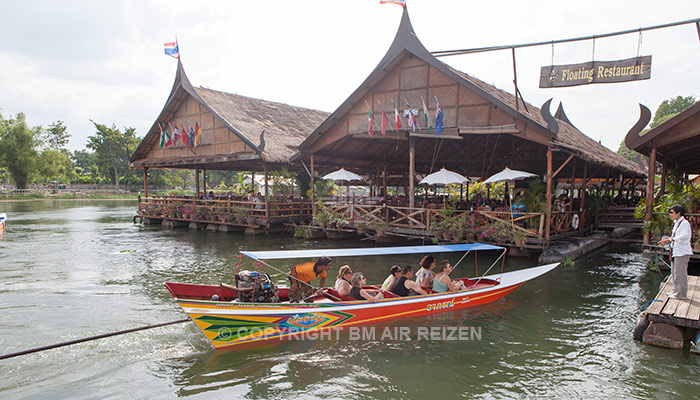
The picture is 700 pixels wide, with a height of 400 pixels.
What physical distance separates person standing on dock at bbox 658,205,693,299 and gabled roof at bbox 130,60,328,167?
47.6 feet

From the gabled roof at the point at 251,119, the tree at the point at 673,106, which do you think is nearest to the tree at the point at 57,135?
the gabled roof at the point at 251,119

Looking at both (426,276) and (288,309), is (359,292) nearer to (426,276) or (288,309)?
(288,309)

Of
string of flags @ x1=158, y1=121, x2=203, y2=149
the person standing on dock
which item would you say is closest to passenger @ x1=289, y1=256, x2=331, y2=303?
the person standing on dock

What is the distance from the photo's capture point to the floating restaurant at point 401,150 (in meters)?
13.0

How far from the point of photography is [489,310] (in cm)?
858

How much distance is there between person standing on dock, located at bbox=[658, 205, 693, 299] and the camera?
6812mm

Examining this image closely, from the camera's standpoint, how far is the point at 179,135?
22000 mm

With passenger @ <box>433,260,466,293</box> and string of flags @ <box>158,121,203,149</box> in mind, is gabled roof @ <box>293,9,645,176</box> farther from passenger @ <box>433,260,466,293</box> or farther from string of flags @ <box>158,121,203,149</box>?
string of flags @ <box>158,121,203,149</box>

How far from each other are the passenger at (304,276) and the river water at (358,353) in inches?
34.3

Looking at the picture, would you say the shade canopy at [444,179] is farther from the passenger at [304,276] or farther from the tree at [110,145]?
the tree at [110,145]

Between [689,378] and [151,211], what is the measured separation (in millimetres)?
24692

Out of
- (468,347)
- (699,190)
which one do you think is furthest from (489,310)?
(699,190)

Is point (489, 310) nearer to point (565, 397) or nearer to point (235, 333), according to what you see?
point (565, 397)

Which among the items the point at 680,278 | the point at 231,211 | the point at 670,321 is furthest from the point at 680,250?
the point at 231,211
